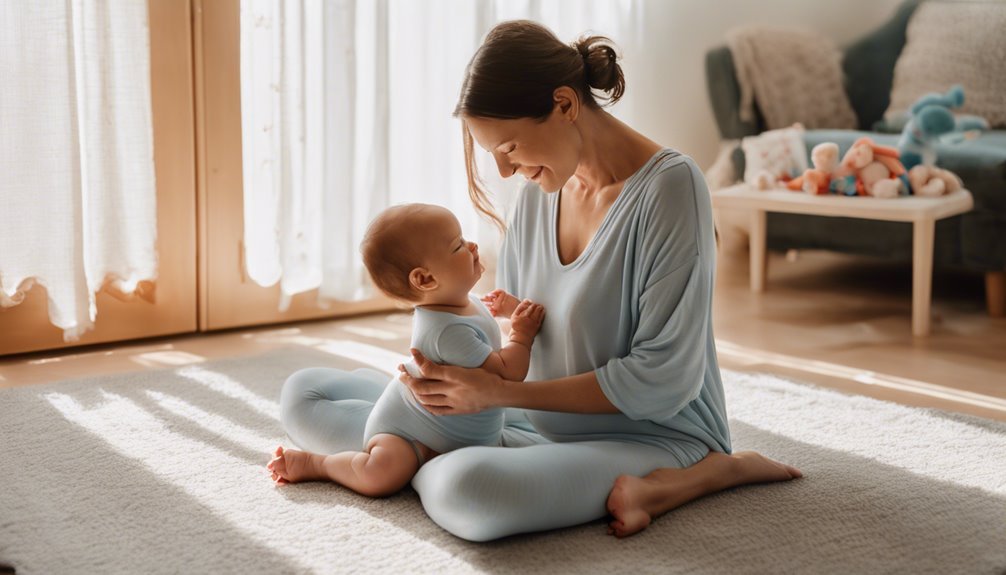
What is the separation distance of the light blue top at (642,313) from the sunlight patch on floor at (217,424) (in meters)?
0.56

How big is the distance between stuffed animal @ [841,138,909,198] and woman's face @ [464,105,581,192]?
1.82 metres

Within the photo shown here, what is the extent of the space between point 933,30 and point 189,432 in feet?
10.4

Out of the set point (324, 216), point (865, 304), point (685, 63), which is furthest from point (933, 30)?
point (324, 216)

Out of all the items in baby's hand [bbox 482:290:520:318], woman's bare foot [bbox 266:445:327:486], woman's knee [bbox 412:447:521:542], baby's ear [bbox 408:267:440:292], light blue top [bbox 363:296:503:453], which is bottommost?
woman's bare foot [bbox 266:445:327:486]

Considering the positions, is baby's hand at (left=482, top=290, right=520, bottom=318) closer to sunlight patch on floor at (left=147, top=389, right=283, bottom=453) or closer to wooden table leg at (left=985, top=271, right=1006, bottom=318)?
sunlight patch on floor at (left=147, top=389, right=283, bottom=453)

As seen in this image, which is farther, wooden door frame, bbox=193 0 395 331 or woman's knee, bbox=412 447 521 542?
wooden door frame, bbox=193 0 395 331

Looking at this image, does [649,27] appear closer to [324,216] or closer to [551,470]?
[324,216]

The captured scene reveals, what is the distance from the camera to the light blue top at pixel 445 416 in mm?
1732

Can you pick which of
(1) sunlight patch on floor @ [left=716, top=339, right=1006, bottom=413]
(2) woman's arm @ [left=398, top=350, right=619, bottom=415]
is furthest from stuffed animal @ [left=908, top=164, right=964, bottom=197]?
(2) woman's arm @ [left=398, top=350, right=619, bottom=415]

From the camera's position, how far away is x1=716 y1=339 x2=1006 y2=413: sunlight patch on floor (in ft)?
8.34

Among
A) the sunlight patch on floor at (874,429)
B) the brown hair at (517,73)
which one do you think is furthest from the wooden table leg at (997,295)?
the brown hair at (517,73)

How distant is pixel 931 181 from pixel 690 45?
53.2 inches

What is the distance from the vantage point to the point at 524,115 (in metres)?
1.67

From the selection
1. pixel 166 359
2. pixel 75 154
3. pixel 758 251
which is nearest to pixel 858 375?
pixel 758 251
